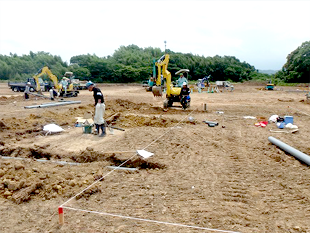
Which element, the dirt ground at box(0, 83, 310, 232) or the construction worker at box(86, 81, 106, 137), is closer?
the dirt ground at box(0, 83, 310, 232)

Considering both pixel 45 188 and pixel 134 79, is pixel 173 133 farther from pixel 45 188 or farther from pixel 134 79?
pixel 134 79

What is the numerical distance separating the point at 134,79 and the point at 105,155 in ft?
143

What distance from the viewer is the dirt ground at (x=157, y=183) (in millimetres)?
3305

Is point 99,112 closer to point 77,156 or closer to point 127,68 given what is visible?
point 77,156

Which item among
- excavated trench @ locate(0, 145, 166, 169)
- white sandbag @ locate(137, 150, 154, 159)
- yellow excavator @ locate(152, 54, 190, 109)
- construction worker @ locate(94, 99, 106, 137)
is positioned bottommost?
excavated trench @ locate(0, 145, 166, 169)

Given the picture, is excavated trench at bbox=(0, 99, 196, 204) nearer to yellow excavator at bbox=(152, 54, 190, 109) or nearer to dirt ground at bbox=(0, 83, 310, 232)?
dirt ground at bbox=(0, 83, 310, 232)

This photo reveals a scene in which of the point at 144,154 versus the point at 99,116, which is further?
the point at 99,116

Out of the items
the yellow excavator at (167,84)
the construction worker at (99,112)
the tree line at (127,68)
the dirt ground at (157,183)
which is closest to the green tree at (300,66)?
the tree line at (127,68)

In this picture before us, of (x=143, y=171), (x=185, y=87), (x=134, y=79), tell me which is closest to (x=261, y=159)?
(x=143, y=171)

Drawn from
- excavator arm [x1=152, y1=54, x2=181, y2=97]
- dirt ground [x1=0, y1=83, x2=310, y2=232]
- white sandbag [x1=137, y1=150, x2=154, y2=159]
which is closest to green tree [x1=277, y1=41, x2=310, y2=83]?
excavator arm [x1=152, y1=54, x2=181, y2=97]

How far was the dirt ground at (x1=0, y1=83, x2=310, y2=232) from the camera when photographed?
330cm

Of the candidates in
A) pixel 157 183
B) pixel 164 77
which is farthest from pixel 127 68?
pixel 157 183

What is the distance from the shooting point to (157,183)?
442 centimetres

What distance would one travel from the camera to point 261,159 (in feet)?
18.4
